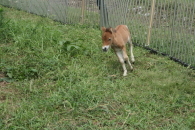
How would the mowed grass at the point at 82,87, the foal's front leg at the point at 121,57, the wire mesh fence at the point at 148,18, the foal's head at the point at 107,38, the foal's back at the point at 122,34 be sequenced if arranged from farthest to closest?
1. the wire mesh fence at the point at 148,18
2. the foal's back at the point at 122,34
3. the foal's front leg at the point at 121,57
4. the foal's head at the point at 107,38
5. the mowed grass at the point at 82,87

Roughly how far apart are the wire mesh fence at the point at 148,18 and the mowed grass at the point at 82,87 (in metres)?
0.41

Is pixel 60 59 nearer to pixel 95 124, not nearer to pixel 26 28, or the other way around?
pixel 26 28

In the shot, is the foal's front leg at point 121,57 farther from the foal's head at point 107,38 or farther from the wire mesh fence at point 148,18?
the wire mesh fence at point 148,18

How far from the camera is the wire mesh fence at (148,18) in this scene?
718 cm

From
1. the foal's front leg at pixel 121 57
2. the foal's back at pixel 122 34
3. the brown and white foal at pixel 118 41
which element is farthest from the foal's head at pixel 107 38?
the foal's front leg at pixel 121 57

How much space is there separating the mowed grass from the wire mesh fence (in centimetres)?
41

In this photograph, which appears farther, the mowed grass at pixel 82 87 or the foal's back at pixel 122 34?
the foal's back at pixel 122 34

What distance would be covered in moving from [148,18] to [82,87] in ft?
12.6

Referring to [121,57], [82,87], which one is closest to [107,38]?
[121,57]

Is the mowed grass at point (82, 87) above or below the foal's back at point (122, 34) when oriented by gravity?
below

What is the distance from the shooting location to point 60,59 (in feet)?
22.7

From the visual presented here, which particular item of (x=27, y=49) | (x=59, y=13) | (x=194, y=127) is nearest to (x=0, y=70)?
(x=27, y=49)

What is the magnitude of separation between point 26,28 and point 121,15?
9.09 feet

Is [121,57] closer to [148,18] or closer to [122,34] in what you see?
[122,34]
